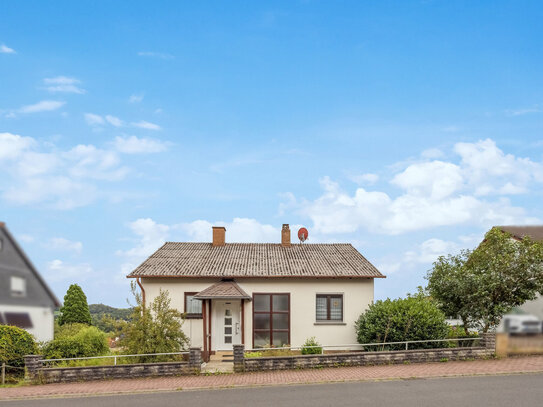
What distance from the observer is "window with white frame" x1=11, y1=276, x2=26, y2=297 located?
1.91 meters

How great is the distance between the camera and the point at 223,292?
20.3 m

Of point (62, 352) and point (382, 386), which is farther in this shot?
point (62, 352)

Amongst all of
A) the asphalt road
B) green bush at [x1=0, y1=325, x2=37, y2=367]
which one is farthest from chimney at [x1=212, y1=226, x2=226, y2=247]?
the asphalt road

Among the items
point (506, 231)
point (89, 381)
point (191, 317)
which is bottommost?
point (89, 381)

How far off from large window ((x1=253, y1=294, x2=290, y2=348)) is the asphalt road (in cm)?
732

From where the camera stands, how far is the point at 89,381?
15.7 metres

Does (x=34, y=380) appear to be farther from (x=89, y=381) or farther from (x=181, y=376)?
(x=181, y=376)

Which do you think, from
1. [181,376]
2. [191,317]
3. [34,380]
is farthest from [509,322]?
[191,317]

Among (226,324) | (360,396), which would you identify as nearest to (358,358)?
(360,396)

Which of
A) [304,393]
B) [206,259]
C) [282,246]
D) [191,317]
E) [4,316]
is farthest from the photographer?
[282,246]

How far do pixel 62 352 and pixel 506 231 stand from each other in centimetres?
2080

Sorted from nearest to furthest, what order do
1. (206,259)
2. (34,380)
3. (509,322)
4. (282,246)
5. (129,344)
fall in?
(509,322), (34,380), (129,344), (206,259), (282,246)

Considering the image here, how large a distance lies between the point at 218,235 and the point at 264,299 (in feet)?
18.5

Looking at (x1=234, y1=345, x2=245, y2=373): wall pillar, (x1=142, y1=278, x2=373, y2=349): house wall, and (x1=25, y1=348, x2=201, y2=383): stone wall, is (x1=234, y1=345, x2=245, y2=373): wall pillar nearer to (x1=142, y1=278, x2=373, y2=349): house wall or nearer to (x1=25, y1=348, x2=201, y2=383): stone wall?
(x1=25, y1=348, x2=201, y2=383): stone wall
